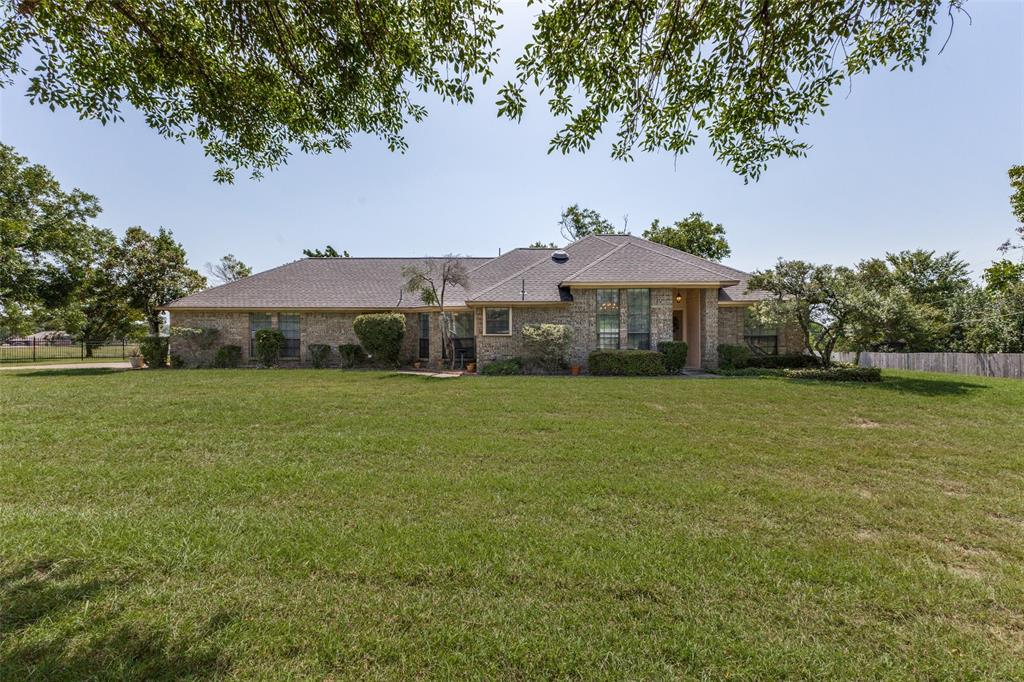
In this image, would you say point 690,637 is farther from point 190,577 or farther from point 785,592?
point 190,577

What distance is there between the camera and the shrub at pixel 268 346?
18141mm

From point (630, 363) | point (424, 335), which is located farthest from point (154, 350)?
point (630, 363)

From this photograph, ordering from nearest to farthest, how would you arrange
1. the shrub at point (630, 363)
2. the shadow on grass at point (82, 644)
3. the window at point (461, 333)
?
the shadow on grass at point (82, 644), the shrub at point (630, 363), the window at point (461, 333)

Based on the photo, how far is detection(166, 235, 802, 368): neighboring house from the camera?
1612cm

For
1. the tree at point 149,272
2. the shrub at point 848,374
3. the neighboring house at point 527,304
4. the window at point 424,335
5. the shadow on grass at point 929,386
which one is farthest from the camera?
the tree at point 149,272

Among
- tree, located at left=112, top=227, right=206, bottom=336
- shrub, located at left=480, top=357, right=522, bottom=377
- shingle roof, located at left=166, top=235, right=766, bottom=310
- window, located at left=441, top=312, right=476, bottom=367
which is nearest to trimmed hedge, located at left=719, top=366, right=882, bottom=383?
shingle roof, located at left=166, top=235, right=766, bottom=310

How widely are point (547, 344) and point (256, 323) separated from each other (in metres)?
13.9

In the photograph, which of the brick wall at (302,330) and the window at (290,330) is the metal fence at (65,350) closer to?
the brick wall at (302,330)

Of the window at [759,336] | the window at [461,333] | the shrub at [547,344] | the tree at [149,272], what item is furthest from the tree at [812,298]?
the tree at [149,272]

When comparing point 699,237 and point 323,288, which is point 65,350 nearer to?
point 323,288

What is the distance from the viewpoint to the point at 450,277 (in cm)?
1667

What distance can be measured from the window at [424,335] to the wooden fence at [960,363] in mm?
21420

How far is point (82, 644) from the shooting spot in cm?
216

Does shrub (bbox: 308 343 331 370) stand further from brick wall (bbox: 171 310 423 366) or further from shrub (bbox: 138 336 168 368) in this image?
shrub (bbox: 138 336 168 368)
